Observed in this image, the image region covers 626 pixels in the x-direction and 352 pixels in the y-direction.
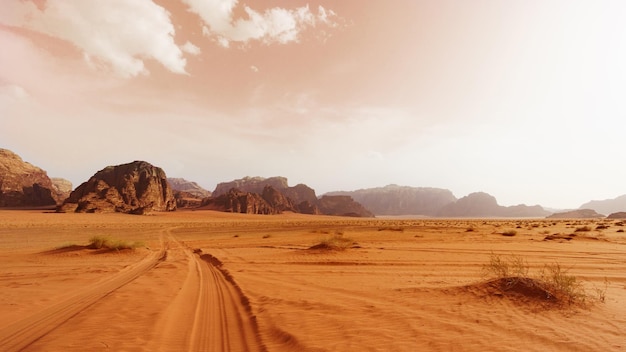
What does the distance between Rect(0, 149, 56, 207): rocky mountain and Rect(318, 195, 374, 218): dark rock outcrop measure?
91877mm

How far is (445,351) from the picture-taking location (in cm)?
405

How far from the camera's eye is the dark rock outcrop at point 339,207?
132250 mm

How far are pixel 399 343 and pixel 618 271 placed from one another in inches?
411

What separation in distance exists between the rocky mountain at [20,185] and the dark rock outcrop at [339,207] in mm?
91877

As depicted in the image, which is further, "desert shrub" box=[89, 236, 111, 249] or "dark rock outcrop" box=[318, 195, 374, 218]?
"dark rock outcrop" box=[318, 195, 374, 218]

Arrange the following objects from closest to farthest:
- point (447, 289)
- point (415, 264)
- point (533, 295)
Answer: point (533, 295)
point (447, 289)
point (415, 264)

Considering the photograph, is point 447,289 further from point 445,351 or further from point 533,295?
point 445,351

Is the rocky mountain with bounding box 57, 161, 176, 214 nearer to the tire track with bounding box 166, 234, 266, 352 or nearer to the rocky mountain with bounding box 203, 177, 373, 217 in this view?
the rocky mountain with bounding box 203, 177, 373, 217

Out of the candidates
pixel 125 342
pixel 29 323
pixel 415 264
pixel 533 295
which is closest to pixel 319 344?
pixel 125 342

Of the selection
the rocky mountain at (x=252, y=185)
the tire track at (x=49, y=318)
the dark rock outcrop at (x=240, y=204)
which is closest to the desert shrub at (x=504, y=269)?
the tire track at (x=49, y=318)

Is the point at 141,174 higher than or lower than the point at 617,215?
higher

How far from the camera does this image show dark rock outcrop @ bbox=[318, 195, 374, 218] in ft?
434

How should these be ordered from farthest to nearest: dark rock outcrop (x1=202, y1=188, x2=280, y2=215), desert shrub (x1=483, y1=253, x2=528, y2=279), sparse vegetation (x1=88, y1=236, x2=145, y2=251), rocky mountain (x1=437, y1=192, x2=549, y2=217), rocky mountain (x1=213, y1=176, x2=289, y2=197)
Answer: rocky mountain (x1=437, y1=192, x2=549, y2=217), rocky mountain (x1=213, y1=176, x2=289, y2=197), dark rock outcrop (x1=202, y1=188, x2=280, y2=215), sparse vegetation (x1=88, y1=236, x2=145, y2=251), desert shrub (x1=483, y1=253, x2=528, y2=279)

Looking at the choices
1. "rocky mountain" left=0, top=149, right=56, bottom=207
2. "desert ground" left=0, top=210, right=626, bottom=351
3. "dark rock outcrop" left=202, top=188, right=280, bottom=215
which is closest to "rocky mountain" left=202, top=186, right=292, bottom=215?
"dark rock outcrop" left=202, top=188, right=280, bottom=215
